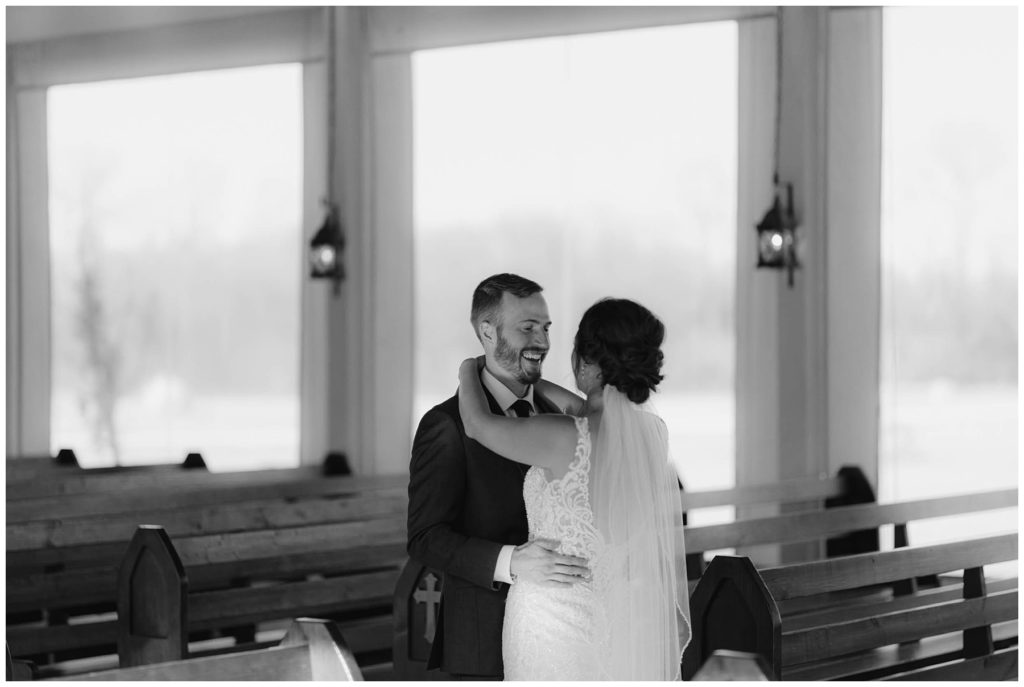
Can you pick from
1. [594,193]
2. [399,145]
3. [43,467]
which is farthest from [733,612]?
[43,467]

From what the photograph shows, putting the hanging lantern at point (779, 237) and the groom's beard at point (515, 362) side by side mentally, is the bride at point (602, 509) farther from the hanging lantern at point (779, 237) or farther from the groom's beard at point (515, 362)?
the hanging lantern at point (779, 237)

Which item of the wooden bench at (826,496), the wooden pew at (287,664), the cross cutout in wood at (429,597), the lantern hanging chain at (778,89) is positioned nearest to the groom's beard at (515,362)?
the wooden pew at (287,664)

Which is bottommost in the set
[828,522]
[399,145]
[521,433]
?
[828,522]

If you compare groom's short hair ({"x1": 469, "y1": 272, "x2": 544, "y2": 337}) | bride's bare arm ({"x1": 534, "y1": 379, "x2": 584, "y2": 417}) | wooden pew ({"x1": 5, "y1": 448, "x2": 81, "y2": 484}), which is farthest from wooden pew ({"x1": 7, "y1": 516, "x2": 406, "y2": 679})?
wooden pew ({"x1": 5, "y1": 448, "x2": 81, "y2": 484})

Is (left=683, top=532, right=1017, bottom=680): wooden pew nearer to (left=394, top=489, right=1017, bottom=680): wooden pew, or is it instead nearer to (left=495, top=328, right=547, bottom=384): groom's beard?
(left=394, top=489, right=1017, bottom=680): wooden pew

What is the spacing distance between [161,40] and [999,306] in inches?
224

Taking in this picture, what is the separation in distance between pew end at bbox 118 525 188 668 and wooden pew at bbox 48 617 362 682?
1392mm

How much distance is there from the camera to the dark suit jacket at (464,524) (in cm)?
273

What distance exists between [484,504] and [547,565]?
21 cm

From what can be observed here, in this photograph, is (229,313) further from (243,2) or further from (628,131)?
(628,131)

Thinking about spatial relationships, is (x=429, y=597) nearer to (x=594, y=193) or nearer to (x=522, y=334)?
(x=522, y=334)

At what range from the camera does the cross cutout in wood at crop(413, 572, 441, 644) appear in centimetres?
A: 383

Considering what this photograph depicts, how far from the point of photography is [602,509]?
8.88ft

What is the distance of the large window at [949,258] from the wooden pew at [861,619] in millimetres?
1746
